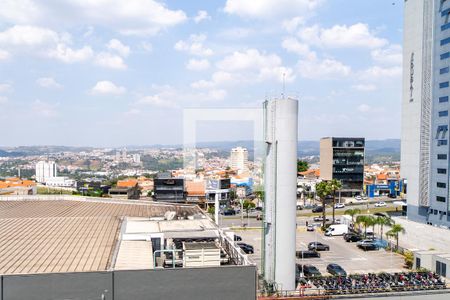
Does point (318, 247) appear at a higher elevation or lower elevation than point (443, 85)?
lower

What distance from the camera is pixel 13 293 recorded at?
31.0ft

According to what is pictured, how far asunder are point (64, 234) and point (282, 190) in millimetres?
8853

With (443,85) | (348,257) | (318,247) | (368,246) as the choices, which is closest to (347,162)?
(443,85)

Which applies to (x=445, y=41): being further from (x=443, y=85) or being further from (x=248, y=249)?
(x=248, y=249)

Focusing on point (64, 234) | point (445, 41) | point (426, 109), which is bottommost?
point (64, 234)

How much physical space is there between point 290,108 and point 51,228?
10.9 meters

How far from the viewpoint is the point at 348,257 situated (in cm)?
2588

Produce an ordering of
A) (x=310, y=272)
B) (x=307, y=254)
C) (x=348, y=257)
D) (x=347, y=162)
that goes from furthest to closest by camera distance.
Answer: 1. (x=347, y=162)
2. (x=348, y=257)
3. (x=307, y=254)
4. (x=310, y=272)

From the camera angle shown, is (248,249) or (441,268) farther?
(248,249)

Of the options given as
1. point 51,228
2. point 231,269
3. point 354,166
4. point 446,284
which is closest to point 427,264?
point 446,284

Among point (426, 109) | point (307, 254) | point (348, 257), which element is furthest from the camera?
point (426, 109)

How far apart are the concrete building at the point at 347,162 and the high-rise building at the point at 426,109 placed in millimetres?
25922

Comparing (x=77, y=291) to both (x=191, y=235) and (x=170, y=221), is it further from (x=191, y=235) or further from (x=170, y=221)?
(x=170, y=221)

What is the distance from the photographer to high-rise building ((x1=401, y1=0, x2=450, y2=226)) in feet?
94.3
